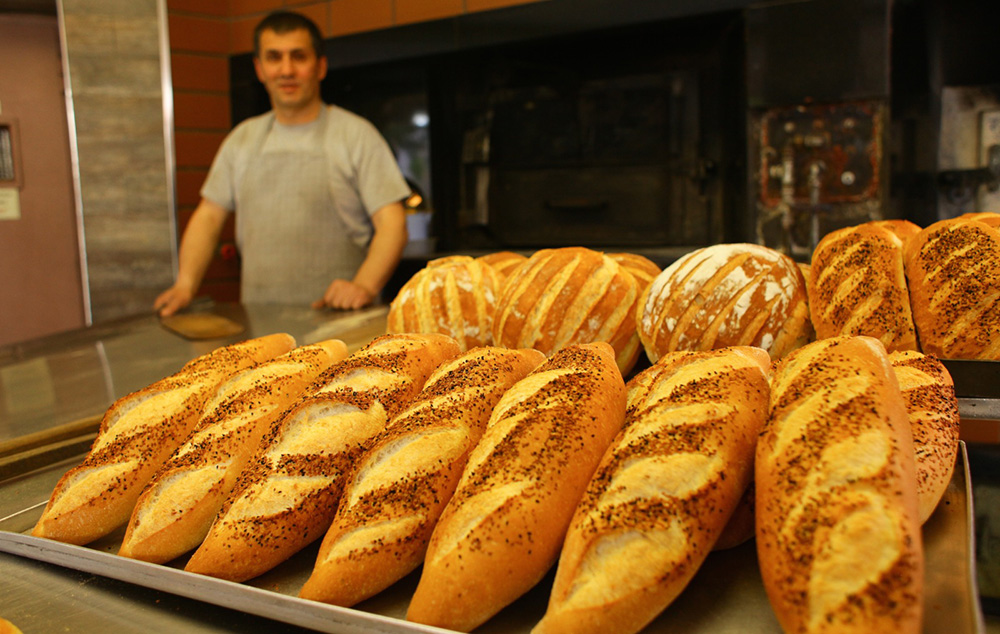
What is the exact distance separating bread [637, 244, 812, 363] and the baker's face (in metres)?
2.38

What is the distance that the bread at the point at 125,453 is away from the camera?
82 cm

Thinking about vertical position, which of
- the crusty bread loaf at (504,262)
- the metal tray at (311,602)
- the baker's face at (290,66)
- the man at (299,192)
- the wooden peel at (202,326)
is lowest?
the metal tray at (311,602)

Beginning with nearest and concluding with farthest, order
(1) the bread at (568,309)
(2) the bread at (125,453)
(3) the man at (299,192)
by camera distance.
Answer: (2) the bread at (125,453), (1) the bread at (568,309), (3) the man at (299,192)

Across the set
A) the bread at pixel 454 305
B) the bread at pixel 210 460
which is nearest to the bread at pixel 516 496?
the bread at pixel 210 460

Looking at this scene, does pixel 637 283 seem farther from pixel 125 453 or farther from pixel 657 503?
pixel 125 453

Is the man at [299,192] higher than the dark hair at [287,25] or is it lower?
lower

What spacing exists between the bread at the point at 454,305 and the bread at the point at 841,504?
0.74 metres

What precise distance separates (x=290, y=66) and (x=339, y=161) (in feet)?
1.46

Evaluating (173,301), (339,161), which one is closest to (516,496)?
(173,301)

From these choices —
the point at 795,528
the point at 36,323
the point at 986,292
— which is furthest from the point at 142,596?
the point at 36,323

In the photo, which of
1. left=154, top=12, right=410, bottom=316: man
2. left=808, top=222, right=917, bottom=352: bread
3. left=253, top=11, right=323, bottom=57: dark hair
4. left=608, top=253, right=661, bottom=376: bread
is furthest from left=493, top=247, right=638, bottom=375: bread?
left=253, top=11, right=323, bottom=57: dark hair

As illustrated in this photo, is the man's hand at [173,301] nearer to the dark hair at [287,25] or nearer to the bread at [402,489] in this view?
the dark hair at [287,25]

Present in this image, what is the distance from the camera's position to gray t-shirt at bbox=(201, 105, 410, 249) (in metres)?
3.09

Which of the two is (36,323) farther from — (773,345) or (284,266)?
(773,345)
